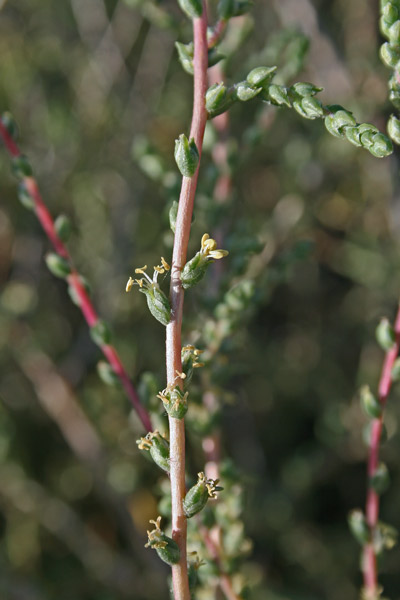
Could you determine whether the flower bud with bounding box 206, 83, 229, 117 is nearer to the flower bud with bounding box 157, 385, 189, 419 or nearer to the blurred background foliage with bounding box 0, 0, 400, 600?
the flower bud with bounding box 157, 385, 189, 419

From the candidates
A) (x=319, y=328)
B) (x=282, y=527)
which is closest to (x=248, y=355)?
(x=319, y=328)

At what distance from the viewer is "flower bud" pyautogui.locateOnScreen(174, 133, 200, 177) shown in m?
0.80

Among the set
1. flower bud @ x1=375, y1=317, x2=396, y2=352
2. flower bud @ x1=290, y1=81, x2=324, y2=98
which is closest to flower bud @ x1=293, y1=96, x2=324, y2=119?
flower bud @ x1=290, y1=81, x2=324, y2=98

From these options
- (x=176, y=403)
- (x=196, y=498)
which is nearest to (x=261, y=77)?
(x=176, y=403)

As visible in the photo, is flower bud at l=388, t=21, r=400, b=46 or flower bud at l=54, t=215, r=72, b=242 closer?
flower bud at l=388, t=21, r=400, b=46

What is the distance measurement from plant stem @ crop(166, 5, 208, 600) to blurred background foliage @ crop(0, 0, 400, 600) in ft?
3.06

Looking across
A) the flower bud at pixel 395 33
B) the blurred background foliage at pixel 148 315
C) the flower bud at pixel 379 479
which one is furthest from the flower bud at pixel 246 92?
the blurred background foliage at pixel 148 315

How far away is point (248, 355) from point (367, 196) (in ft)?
2.42

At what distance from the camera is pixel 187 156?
80 cm

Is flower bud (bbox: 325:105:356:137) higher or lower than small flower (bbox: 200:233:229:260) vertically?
higher

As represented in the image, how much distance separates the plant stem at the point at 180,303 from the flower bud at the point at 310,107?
0.13 m

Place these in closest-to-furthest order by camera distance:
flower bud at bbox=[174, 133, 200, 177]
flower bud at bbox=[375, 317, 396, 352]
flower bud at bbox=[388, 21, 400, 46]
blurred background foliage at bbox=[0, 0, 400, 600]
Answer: flower bud at bbox=[174, 133, 200, 177] → flower bud at bbox=[388, 21, 400, 46] → flower bud at bbox=[375, 317, 396, 352] → blurred background foliage at bbox=[0, 0, 400, 600]

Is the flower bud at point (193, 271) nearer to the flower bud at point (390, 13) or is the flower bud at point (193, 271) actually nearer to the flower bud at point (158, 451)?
the flower bud at point (158, 451)

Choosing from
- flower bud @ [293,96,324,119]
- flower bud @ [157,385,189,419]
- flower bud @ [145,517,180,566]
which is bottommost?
flower bud @ [145,517,180,566]
